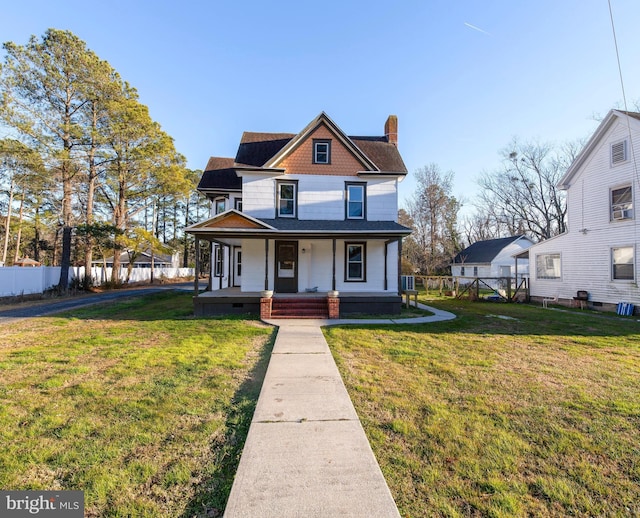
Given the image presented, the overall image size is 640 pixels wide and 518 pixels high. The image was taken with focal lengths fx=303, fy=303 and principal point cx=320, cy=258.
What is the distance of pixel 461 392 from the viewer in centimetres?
439

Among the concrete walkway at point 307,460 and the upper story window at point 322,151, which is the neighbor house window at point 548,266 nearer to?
the upper story window at point 322,151

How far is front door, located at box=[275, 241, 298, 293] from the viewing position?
13.3 metres

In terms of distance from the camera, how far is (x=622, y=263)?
13648mm

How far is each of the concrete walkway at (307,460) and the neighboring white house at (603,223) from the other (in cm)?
1603

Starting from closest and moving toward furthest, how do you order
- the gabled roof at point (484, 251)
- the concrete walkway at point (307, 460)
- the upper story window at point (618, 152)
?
the concrete walkway at point (307, 460) → the upper story window at point (618, 152) → the gabled roof at point (484, 251)

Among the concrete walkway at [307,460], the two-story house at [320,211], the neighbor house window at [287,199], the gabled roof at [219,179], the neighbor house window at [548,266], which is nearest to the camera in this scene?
the concrete walkway at [307,460]

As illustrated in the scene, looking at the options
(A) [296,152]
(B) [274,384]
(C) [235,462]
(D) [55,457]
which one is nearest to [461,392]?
(B) [274,384]

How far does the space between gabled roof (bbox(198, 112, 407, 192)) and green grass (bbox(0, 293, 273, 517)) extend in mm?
9159

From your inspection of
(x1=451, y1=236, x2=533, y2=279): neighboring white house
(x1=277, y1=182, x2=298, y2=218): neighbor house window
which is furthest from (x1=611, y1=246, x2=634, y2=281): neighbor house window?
(x1=451, y1=236, x2=533, y2=279): neighboring white house

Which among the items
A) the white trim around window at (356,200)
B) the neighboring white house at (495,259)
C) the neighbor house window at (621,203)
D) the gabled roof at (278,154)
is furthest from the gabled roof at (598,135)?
the neighboring white house at (495,259)

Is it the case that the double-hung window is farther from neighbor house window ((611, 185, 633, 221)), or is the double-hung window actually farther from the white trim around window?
neighbor house window ((611, 185, 633, 221))

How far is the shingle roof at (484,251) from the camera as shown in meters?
31.6

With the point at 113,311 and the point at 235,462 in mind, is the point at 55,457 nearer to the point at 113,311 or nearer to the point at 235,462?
the point at 235,462

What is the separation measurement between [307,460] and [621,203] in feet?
59.8
